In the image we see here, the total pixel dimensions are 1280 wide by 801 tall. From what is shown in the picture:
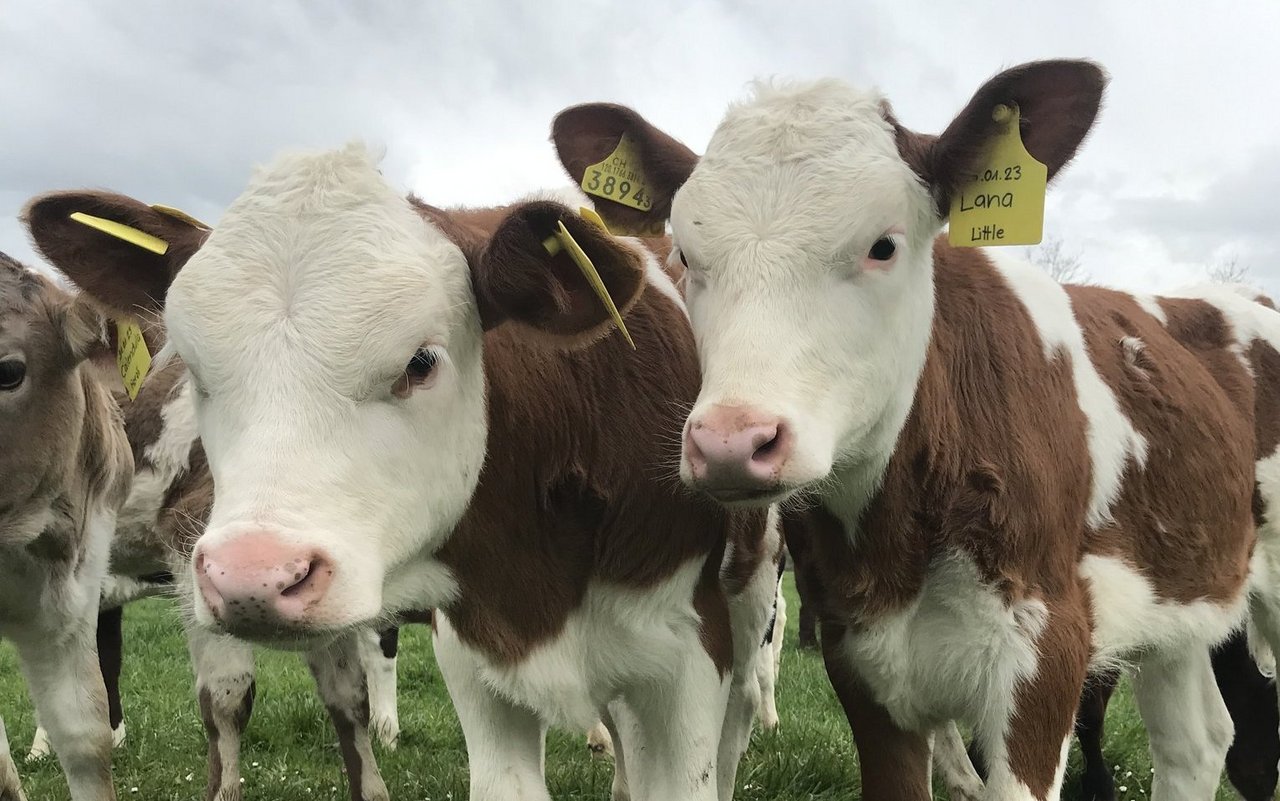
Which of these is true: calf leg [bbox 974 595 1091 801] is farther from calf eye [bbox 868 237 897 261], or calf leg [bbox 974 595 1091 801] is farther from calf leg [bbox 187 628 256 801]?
calf leg [bbox 187 628 256 801]

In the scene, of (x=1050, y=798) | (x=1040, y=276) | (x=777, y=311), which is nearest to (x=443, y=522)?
(x=777, y=311)

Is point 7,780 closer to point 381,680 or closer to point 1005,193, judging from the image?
point 381,680

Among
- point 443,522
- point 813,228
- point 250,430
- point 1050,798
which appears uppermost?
point 813,228

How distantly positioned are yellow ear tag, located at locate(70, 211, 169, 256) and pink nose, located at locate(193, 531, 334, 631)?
3.75 feet

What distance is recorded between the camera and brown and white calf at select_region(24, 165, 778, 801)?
2.27m

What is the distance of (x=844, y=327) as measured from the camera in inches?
109

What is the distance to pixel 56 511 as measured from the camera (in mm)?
4160

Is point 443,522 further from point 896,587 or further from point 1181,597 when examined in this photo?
point 1181,597

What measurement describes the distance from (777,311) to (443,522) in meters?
1.03

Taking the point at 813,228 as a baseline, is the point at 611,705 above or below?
below

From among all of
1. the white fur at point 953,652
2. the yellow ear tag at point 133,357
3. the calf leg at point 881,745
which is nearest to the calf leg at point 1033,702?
the white fur at point 953,652

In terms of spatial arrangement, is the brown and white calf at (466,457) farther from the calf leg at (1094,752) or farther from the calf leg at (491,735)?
the calf leg at (1094,752)

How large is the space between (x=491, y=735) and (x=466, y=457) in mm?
1089

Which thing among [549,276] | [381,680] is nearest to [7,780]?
[381,680]
